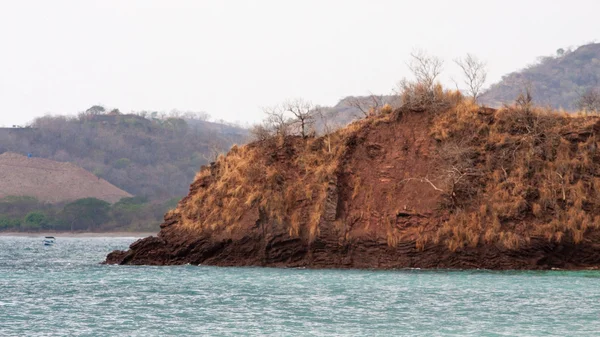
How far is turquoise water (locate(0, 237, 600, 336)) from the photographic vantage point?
61.2 feet

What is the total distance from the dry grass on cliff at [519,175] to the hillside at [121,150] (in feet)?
420

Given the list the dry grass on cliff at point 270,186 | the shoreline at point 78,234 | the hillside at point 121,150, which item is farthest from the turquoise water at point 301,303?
the hillside at point 121,150

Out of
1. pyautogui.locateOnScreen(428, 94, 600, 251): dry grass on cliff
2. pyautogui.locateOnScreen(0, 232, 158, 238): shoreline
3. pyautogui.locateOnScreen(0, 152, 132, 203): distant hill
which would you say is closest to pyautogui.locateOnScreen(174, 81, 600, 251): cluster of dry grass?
pyautogui.locateOnScreen(428, 94, 600, 251): dry grass on cliff

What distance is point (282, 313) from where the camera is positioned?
2100cm

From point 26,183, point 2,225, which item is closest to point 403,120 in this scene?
point 2,225

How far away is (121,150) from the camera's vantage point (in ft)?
608

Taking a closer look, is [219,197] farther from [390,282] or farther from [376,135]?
[390,282]

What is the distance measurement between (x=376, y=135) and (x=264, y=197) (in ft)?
19.0

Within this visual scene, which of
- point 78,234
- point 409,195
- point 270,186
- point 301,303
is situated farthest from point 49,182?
point 301,303

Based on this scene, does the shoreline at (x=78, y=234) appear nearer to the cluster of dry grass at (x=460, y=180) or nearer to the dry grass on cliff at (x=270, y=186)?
the dry grass on cliff at (x=270, y=186)

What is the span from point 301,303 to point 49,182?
133m

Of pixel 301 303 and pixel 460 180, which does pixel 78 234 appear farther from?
pixel 301 303

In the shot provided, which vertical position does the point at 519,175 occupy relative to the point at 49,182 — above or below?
below

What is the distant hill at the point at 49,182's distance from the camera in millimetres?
144000
